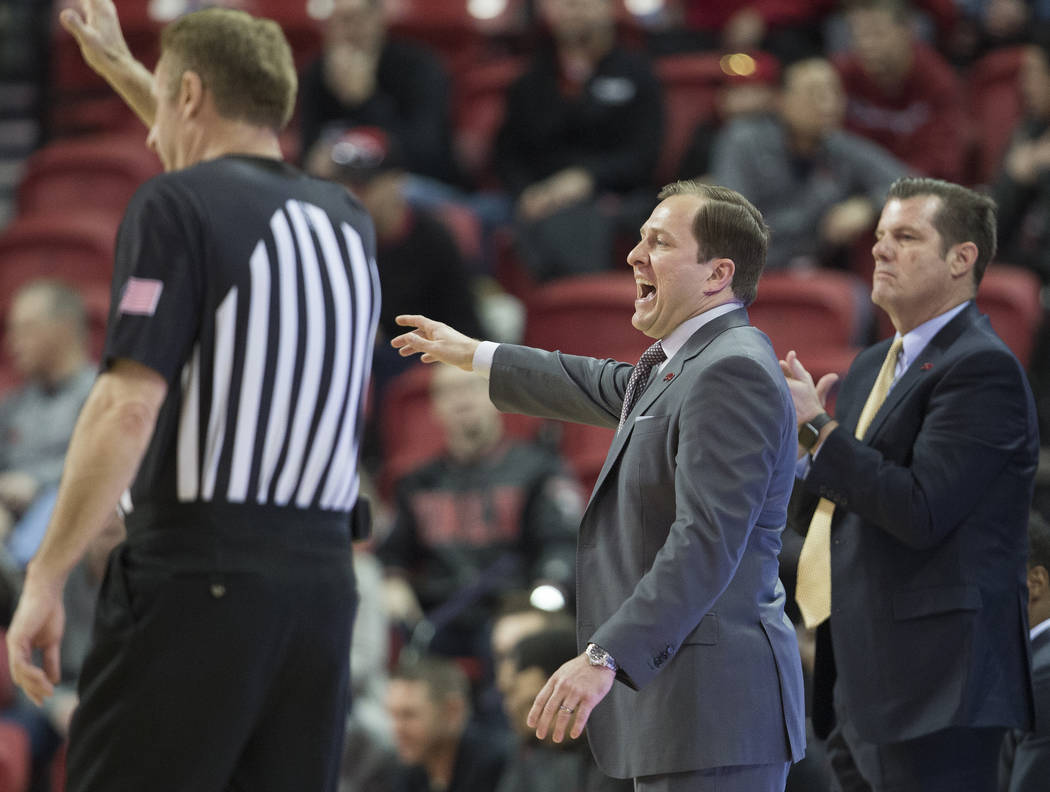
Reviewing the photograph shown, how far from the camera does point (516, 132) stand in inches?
318

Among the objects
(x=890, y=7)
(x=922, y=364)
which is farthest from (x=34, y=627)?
(x=890, y=7)

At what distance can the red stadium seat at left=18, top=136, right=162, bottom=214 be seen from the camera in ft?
27.0

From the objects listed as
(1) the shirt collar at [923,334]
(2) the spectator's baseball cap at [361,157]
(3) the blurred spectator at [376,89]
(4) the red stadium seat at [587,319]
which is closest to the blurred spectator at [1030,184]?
(4) the red stadium seat at [587,319]

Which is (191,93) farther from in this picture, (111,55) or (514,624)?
(514,624)

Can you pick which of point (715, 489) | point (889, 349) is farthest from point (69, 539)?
point (889, 349)

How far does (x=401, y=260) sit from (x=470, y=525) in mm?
1615

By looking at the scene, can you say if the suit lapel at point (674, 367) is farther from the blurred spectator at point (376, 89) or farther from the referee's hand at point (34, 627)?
the blurred spectator at point (376, 89)

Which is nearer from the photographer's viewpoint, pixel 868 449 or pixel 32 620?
pixel 32 620

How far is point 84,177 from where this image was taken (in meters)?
8.31

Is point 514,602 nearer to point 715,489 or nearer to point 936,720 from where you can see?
point 936,720

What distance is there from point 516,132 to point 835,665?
5.19 metres

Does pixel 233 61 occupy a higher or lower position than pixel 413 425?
higher

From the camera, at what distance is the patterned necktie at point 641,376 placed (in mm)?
2863

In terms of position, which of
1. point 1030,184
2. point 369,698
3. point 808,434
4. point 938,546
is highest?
point 1030,184
